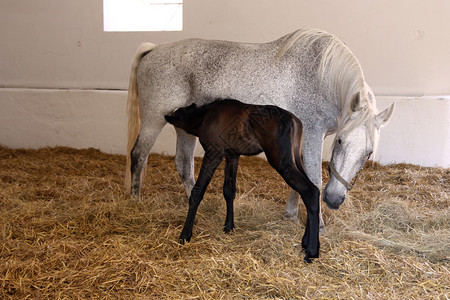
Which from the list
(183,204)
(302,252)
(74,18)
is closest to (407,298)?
(302,252)

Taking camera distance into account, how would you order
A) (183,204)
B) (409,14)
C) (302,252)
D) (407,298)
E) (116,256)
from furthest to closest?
(409,14), (183,204), (302,252), (116,256), (407,298)

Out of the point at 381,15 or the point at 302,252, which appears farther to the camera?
the point at 381,15

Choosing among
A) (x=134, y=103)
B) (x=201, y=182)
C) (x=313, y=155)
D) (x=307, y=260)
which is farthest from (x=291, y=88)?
(x=134, y=103)

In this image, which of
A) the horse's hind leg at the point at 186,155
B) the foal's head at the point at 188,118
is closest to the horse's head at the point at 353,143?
the foal's head at the point at 188,118

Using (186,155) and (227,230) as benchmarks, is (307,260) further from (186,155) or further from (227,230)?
(186,155)

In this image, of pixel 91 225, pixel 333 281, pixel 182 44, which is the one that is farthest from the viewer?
pixel 182 44

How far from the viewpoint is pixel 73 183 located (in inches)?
172

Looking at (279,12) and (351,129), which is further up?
(279,12)

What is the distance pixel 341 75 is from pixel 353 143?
1.80 feet

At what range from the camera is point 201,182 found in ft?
8.89

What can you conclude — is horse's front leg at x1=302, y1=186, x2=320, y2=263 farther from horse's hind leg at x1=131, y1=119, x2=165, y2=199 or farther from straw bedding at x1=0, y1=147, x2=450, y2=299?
horse's hind leg at x1=131, y1=119, x2=165, y2=199

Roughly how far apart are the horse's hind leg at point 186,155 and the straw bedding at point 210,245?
213 millimetres

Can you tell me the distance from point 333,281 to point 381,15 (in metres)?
4.00

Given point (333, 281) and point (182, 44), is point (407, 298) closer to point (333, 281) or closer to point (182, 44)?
point (333, 281)
